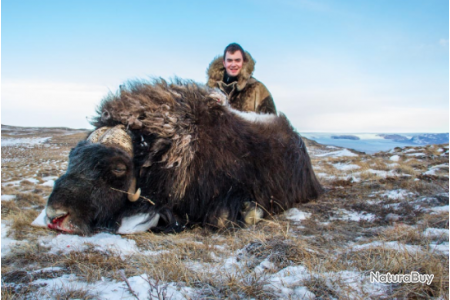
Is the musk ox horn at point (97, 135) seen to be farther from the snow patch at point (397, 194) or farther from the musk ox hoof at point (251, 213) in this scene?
the snow patch at point (397, 194)

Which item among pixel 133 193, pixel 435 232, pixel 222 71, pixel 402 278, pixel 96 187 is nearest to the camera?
pixel 402 278

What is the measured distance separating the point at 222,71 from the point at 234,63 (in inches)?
12.6

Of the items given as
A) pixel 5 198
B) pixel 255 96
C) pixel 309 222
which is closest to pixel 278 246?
pixel 309 222

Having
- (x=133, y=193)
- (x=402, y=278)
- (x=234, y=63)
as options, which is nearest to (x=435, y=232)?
(x=402, y=278)

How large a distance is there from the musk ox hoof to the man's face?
96.3 inches

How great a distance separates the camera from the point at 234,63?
4.65 meters

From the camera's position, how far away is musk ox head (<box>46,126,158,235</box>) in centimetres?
222

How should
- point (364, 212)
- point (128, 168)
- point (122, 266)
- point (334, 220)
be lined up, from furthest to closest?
point (364, 212)
point (334, 220)
point (128, 168)
point (122, 266)

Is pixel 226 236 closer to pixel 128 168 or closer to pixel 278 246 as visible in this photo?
pixel 278 246

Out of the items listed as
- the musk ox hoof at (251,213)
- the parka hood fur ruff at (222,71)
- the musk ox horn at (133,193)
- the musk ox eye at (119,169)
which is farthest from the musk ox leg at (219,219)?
the parka hood fur ruff at (222,71)

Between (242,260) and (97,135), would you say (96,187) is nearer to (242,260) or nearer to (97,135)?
(97,135)

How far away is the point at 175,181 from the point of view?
2723mm

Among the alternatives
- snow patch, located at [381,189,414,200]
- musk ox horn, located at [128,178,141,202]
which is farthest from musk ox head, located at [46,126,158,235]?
snow patch, located at [381,189,414,200]

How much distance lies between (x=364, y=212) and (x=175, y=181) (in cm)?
189
